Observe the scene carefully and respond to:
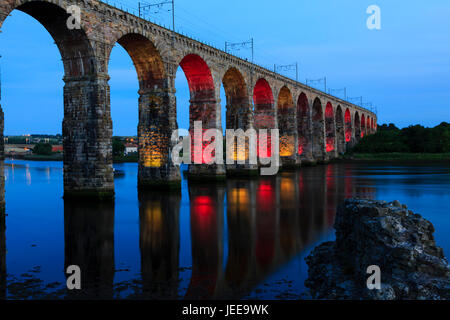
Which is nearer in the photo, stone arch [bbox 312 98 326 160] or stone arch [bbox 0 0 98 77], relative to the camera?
stone arch [bbox 0 0 98 77]

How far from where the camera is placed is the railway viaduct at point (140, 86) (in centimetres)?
1788

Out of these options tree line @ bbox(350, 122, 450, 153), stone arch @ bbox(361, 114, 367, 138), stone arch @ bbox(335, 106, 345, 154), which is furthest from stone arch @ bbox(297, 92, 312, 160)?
stone arch @ bbox(361, 114, 367, 138)

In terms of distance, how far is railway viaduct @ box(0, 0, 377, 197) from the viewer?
1788cm

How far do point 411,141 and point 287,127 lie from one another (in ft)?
108

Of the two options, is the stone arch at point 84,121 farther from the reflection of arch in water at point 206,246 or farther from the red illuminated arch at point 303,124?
the red illuminated arch at point 303,124

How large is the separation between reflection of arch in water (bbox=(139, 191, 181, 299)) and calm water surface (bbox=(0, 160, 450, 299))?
20 mm

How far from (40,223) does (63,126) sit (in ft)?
20.6

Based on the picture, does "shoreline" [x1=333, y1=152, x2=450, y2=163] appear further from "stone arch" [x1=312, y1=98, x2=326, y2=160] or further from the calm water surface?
the calm water surface

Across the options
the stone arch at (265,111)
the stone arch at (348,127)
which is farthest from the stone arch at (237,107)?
the stone arch at (348,127)

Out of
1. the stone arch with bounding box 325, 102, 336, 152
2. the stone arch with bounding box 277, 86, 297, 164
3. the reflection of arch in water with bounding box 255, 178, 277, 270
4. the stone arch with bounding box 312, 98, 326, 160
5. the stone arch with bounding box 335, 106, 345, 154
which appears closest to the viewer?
the reflection of arch in water with bounding box 255, 178, 277, 270

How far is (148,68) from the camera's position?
75.2 feet

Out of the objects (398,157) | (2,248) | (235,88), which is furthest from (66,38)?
(398,157)
